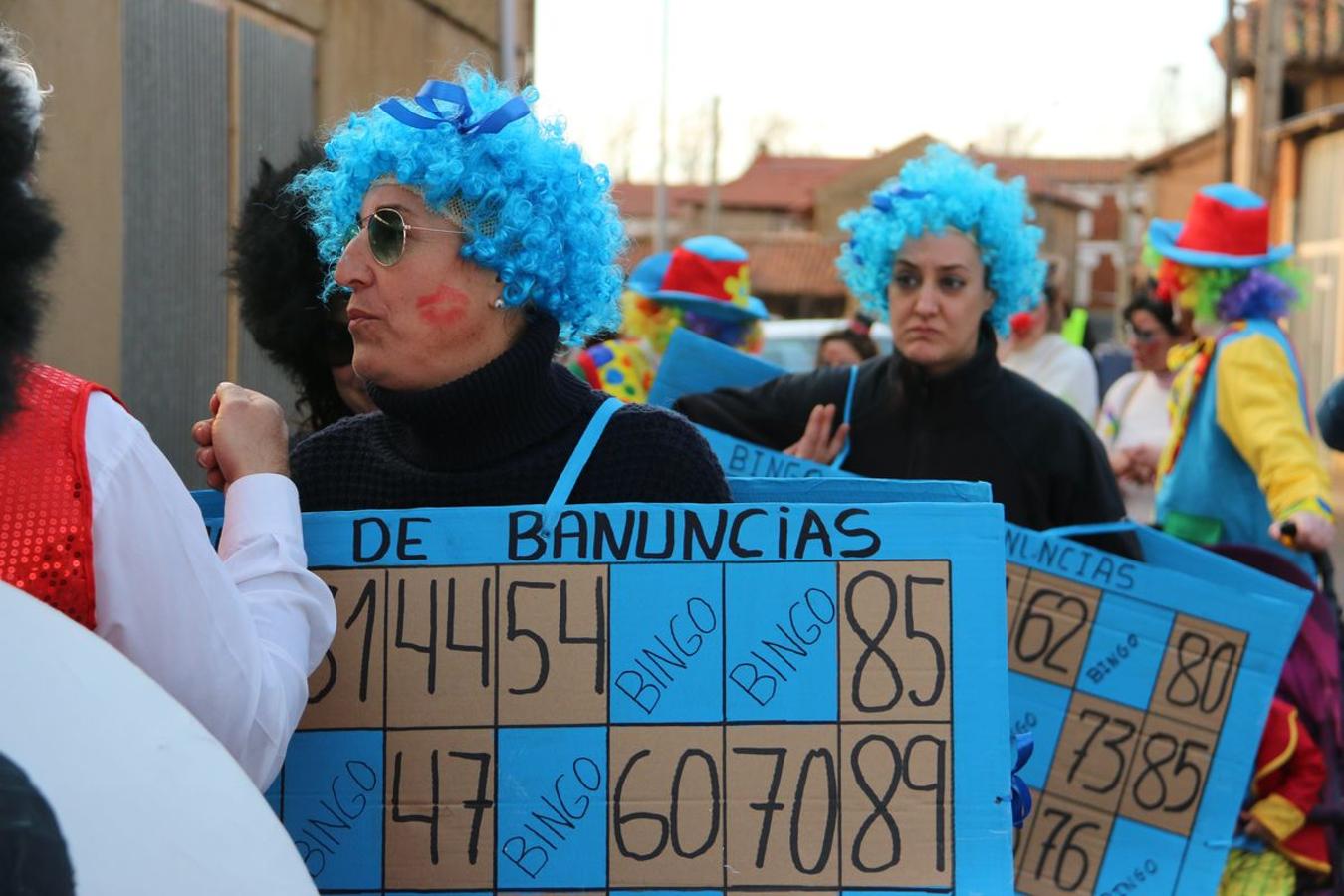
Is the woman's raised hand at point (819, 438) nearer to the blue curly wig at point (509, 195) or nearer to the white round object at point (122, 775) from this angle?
the blue curly wig at point (509, 195)

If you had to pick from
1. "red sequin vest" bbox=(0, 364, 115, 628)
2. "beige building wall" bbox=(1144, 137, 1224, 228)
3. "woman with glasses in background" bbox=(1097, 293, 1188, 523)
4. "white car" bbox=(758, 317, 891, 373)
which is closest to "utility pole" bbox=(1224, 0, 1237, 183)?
"white car" bbox=(758, 317, 891, 373)

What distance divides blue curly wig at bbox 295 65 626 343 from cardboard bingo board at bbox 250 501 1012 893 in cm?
54

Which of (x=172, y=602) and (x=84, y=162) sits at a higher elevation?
(x=84, y=162)

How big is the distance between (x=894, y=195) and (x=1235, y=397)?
130 centimetres

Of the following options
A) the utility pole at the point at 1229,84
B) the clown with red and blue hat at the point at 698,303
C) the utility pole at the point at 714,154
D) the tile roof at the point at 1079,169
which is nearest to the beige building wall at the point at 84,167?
the clown with red and blue hat at the point at 698,303

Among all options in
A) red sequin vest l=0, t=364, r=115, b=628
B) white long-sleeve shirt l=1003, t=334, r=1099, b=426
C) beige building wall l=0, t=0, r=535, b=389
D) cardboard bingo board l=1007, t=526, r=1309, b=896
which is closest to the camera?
red sequin vest l=0, t=364, r=115, b=628

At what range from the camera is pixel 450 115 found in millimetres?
2932

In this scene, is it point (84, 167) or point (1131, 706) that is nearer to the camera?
point (1131, 706)

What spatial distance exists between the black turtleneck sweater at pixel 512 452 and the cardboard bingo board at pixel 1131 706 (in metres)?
1.34

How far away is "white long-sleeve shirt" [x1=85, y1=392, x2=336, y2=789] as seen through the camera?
6.16ft

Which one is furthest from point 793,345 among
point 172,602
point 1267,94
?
point 172,602

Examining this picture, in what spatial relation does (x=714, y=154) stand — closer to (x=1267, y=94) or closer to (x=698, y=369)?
(x=1267, y=94)

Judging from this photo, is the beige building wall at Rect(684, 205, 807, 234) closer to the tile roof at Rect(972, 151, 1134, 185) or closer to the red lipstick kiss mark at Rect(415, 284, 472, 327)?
the tile roof at Rect(972, 151, 1134, 185)

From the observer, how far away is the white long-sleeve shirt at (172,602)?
1877mm
